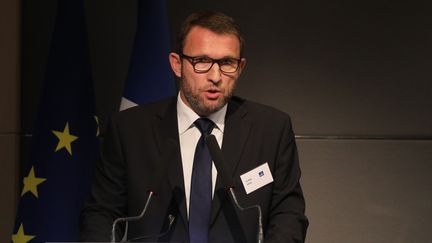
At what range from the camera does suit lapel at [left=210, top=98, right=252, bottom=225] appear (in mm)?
2113

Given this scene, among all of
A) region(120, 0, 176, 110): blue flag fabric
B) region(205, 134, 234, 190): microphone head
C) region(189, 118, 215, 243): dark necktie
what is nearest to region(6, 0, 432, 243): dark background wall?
region(120, 0, 176, 110): blue flag fabric

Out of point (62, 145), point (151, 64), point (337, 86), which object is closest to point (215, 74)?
point (151, 64)

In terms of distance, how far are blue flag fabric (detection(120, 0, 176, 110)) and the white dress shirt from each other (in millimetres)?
657

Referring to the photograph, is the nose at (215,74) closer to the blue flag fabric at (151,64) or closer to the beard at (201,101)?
the beard at (201,101)

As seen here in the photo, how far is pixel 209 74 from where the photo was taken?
216 centimetres

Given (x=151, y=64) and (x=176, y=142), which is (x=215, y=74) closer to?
(x=176, y=142)

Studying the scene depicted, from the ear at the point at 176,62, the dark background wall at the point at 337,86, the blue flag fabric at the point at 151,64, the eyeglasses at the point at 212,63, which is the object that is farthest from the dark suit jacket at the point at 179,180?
the dark background wall at the point at 337,86

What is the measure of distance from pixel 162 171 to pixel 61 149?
1.15 m

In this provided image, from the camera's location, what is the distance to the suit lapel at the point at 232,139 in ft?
6.93

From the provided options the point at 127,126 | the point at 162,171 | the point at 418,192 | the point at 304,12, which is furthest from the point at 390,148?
the point at 162,171

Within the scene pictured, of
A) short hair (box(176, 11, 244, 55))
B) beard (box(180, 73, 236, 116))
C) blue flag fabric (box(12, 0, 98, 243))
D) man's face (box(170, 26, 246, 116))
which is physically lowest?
blue flag fabric (box(12, 0, 98, 243))

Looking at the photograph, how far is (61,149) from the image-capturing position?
289cm

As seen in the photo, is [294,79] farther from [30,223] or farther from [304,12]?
[30,223]

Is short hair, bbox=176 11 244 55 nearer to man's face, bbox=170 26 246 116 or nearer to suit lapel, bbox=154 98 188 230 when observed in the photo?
man's face, bbox=170 26 246 116
